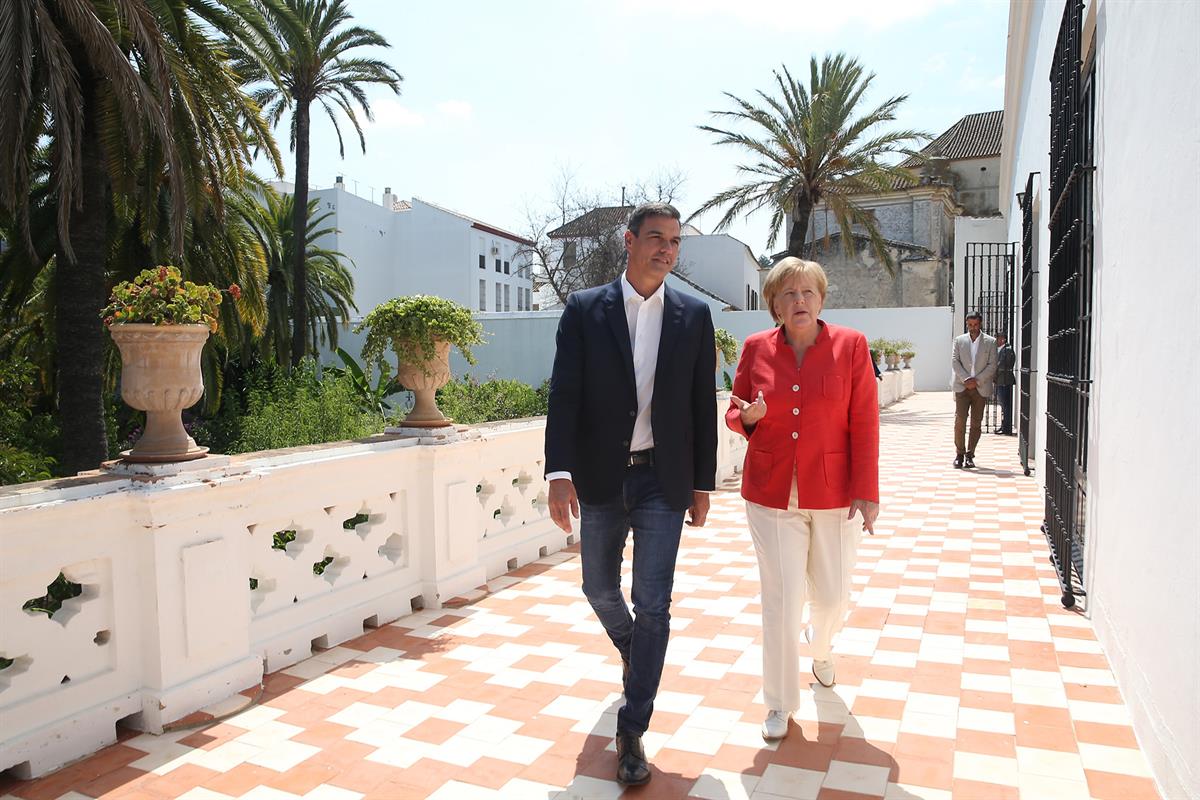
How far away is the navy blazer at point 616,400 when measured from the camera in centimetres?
305

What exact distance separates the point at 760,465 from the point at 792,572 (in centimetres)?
43

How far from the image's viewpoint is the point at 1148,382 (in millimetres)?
3174

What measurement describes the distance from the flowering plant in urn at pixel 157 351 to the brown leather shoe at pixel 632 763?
2.08 metres

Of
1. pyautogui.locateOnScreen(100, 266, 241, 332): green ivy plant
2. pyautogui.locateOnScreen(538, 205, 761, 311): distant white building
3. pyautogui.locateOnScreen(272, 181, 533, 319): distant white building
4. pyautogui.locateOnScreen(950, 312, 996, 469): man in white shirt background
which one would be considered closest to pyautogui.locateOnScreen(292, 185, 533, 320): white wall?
pyautogui.locateOnScreen(272, 181, 533, 319): distant white building

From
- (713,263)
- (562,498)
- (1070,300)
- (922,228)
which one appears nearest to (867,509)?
(562,498)

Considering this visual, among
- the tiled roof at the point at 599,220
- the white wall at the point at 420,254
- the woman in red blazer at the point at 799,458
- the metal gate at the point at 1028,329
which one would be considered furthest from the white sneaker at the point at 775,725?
the white wall at the point at 420,254

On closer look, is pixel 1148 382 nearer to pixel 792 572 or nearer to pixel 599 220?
pixel 792 572

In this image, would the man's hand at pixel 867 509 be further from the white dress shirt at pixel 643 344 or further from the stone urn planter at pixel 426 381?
the stone urn planter at pixel 426 381

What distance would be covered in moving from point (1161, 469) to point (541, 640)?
9.68 ft

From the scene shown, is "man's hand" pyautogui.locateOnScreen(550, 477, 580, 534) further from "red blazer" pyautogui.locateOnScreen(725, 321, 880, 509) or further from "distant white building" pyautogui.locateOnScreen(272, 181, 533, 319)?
"distant white building" pyautogui.locateOnScreen(272, 181, 533, 319)

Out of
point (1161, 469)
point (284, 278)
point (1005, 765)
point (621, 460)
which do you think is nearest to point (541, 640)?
point (621, 460)

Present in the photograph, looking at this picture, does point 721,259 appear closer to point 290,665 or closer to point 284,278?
point 284,278

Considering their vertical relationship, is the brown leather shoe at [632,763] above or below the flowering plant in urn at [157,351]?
below

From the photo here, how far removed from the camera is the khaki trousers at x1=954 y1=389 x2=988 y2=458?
35.0 ft
